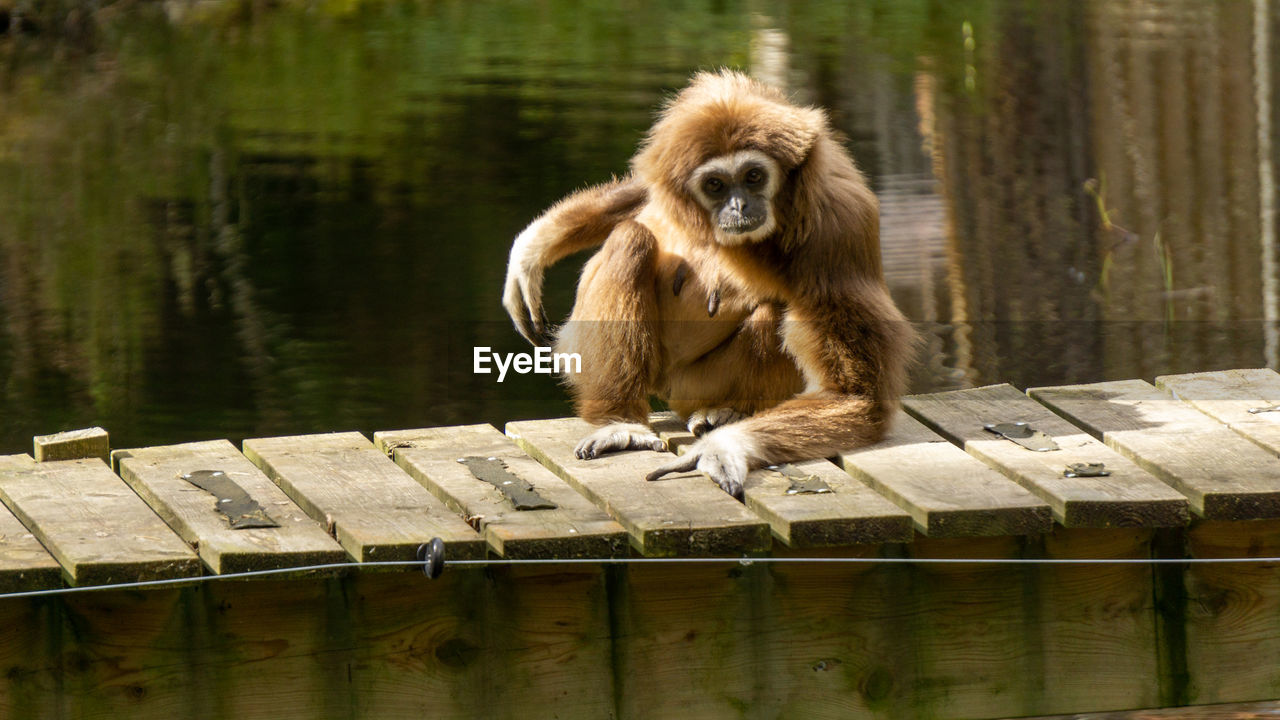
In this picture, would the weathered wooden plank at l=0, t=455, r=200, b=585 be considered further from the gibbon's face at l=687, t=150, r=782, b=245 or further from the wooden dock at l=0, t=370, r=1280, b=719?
the gibbon's face at l=687, t=150, r=782, b=245

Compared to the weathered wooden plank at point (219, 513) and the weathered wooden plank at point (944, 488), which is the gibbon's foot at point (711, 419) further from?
the weathered wooden plank at point (219, 513)

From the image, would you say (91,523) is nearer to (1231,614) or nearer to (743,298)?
(743,298)

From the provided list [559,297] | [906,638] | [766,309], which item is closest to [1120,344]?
[559,297]

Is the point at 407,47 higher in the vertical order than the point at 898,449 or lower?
higher

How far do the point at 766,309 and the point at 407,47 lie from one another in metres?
16.9

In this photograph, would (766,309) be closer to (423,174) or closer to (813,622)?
(813,622)

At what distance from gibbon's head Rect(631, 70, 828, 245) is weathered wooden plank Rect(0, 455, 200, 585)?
1961 mm

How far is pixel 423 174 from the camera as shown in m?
13.8

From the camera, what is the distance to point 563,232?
223 inches

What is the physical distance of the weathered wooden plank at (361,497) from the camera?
4.03 m

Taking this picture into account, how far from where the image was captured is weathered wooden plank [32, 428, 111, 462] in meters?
4.83

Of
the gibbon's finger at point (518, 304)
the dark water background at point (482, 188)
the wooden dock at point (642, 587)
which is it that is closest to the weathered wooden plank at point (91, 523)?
the wooden dock at point (642, 587)

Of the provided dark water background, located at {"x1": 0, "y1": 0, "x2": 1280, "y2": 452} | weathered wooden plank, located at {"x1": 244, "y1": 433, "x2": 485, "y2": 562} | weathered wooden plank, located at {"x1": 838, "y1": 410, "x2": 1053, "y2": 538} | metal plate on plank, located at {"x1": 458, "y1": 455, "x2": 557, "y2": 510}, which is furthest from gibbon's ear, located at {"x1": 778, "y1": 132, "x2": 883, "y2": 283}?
dark water background, located at {"x1": 0, "y1": 0, "x2": 1280, "y2": 452}

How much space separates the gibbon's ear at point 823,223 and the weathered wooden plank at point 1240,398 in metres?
1.26
